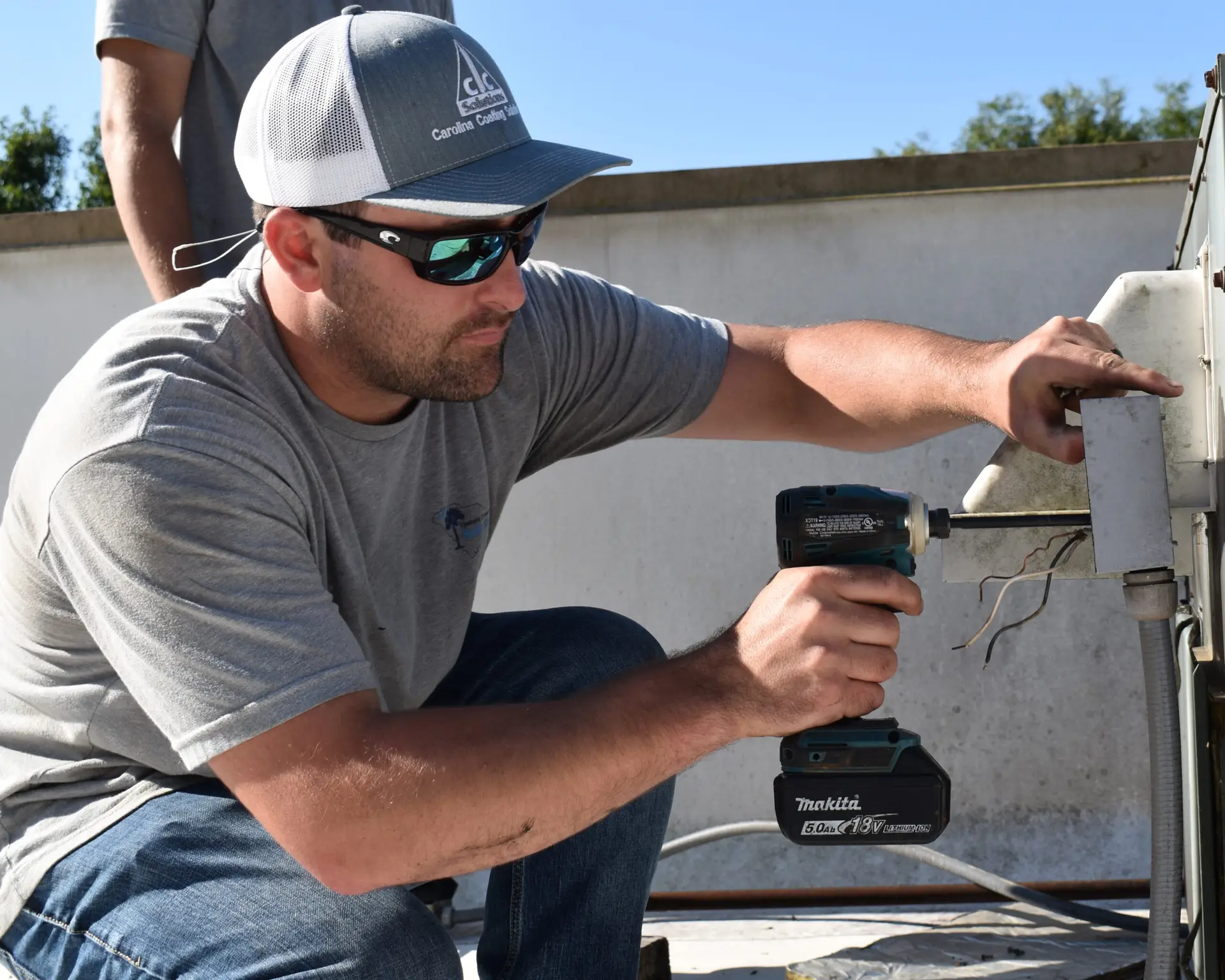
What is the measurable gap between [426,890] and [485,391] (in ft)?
3.99

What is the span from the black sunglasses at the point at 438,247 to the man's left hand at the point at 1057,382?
1.95 feet

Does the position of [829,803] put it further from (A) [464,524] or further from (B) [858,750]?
(A) [464,524]

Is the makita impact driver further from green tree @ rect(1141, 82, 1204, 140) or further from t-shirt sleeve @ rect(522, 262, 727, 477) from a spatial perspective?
green tree @ rect(1141, 82, 1204, 140)

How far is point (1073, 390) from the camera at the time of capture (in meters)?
1.41

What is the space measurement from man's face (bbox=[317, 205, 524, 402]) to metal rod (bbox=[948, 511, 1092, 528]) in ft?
1.98

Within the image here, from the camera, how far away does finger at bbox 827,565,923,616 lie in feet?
4.18

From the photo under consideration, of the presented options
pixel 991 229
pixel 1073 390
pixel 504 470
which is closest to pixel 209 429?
pixel 504 470

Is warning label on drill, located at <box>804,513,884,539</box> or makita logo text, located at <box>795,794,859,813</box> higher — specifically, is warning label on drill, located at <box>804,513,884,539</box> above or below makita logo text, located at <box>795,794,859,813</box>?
above

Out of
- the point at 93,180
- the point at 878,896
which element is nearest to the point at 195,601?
the point at 878,896

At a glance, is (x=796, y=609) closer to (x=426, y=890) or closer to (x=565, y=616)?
(x=565, y=616)

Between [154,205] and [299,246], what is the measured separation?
61 centimetres

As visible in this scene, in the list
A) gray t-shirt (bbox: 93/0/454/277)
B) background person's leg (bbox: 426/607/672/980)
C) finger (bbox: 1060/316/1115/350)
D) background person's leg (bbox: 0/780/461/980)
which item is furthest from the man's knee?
gray t-shirt (bbox: 93/0/454/277)

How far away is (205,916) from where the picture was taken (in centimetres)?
136

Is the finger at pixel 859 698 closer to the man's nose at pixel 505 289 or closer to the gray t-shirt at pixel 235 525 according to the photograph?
the gray t-shirt at pixel 235 525
